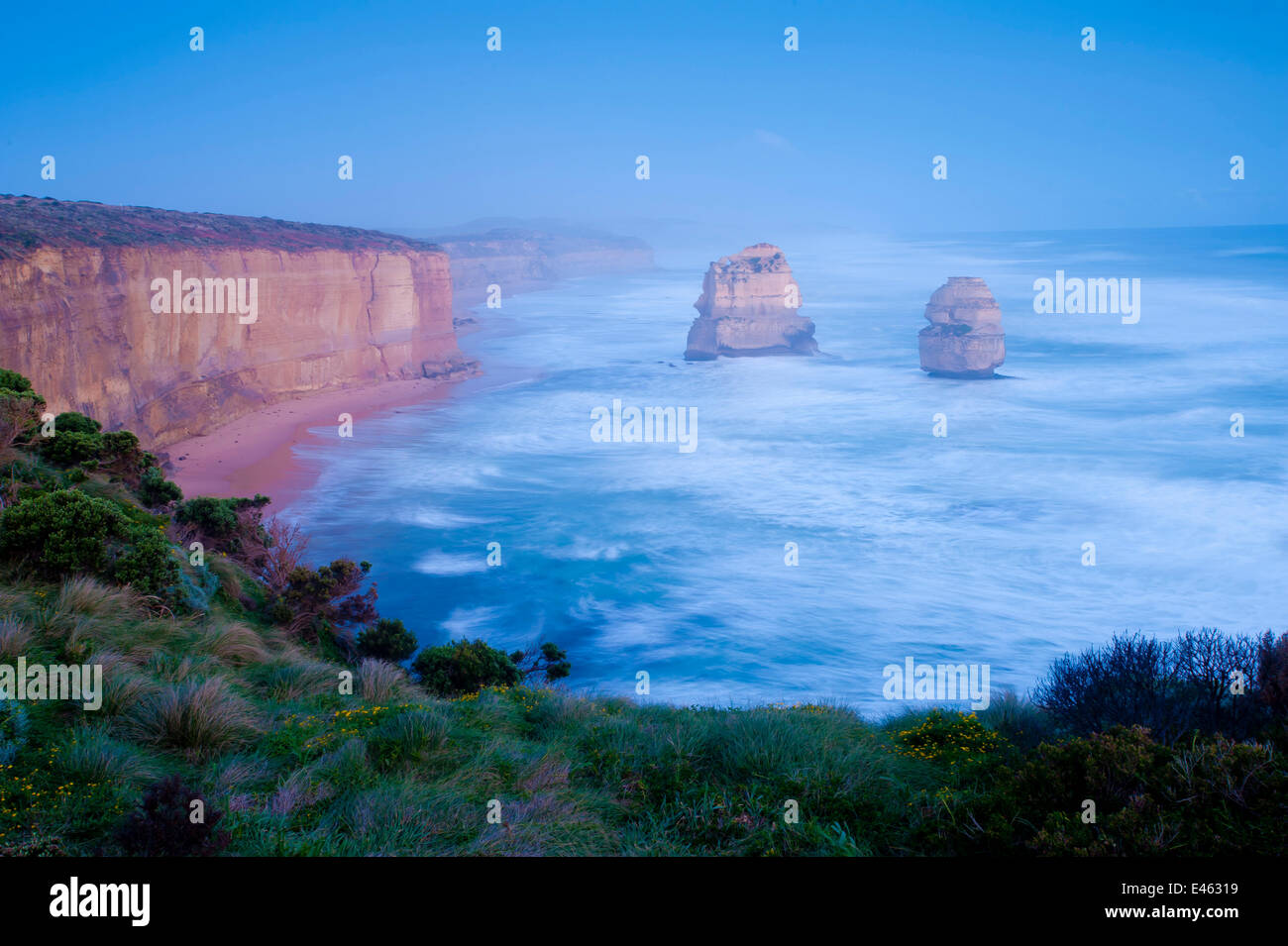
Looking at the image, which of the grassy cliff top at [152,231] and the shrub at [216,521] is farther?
the grassy cliff top at [152,231]

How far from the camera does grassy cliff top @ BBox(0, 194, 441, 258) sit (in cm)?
3219

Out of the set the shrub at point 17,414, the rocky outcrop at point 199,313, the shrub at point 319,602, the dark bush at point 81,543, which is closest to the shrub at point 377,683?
the dark bush at point 81,543

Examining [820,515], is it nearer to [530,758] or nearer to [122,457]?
[122,457]

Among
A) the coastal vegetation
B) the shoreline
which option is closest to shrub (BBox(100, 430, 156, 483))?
the coastal vegetation

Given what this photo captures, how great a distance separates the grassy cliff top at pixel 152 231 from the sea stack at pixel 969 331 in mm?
43569

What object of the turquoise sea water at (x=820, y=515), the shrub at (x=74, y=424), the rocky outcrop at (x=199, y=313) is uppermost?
the rocky outcrop at (x=199, y=313)

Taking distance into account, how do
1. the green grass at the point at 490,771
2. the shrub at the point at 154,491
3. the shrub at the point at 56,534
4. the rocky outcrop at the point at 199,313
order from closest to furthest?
the green grass at the point at 490,771
the shrub at the point at 56,534
the shrub at the point at 154,491
the rocky outcrop at the point at 199,313

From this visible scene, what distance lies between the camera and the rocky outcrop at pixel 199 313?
29.3m

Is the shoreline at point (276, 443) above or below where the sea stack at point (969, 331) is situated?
below

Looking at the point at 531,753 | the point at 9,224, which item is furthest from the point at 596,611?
the point at 9,224

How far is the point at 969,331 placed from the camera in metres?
70.4

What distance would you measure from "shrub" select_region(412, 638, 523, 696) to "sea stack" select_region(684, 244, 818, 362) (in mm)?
69770

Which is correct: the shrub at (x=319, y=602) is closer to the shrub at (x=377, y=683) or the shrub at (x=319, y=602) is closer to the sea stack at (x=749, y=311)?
the shrub at (x=377, y=683)

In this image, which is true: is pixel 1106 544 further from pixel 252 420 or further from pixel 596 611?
pixel 252 420
